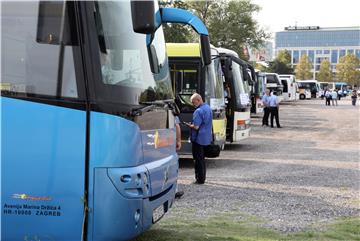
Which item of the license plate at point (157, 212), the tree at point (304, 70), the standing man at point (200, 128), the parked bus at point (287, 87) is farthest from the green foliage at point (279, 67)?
the license plate at point (157, 212)

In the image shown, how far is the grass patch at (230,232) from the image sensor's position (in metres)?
6.77

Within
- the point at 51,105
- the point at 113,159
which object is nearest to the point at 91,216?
the point at 113,159

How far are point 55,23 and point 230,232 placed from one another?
3701mm

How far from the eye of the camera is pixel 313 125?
30141 mm

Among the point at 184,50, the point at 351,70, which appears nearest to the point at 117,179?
the point at 184,50

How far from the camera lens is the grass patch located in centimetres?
677

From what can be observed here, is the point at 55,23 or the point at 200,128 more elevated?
the point at 55,23

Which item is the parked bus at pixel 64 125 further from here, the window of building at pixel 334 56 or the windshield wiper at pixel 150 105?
the window of building at pixel 334 56

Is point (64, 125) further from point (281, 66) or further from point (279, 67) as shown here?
point (281, 66)

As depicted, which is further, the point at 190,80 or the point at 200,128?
the point at 190,80

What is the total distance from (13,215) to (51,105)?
105 cm

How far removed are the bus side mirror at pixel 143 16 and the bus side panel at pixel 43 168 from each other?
35.8 inches

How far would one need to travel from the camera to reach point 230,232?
7.12m

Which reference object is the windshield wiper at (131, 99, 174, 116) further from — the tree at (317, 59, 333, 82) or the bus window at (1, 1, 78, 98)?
the tree at (317, 59, 333, 82)
